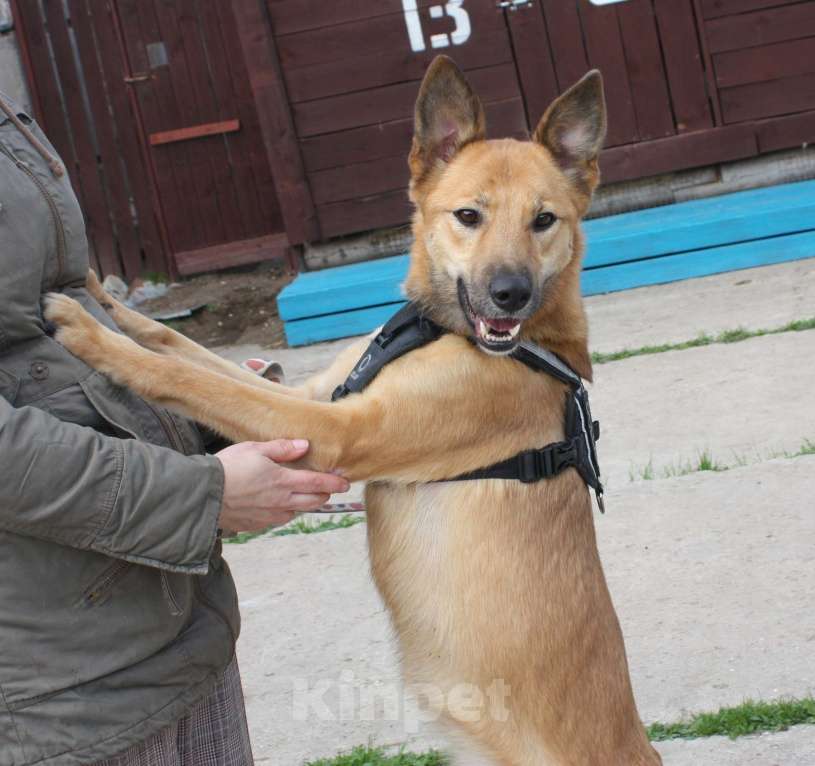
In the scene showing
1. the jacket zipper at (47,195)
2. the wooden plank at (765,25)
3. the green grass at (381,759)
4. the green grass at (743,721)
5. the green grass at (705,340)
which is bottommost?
the green grass at (743,721)

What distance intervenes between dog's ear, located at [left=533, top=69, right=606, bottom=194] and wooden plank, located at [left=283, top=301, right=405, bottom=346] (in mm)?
4686

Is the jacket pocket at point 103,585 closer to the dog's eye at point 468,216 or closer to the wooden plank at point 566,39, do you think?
the dog's eye at point 468,216

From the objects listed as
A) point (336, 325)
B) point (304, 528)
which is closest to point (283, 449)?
point (304, 528)

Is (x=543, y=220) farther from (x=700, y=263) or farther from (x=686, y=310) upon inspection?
(x=700, y=263)

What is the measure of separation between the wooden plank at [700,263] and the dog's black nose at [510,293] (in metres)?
5.23

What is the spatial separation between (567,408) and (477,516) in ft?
1.08

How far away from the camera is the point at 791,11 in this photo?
8.62 metres

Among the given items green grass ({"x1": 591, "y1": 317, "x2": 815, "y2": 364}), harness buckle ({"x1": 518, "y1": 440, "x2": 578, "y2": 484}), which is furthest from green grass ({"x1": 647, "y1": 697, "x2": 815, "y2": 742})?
green grass ({"x1": 591, "y1": 317, "x2": 815, "y2": 364})

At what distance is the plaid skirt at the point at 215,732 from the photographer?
2.11 metres

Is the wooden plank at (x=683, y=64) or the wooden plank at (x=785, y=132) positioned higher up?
the wooden plank at (x=683, y=64)

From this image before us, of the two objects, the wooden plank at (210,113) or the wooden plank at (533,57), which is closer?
the wooden plank at (533,57)

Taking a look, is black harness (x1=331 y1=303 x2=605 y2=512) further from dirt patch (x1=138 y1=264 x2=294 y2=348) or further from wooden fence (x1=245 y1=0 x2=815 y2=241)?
wooden fence (x1=245 y1=0 x2=815 y2=241)

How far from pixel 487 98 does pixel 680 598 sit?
18.7ft

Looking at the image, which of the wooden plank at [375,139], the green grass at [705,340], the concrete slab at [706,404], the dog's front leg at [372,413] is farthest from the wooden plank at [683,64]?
the dog's front leg at [372,413]
